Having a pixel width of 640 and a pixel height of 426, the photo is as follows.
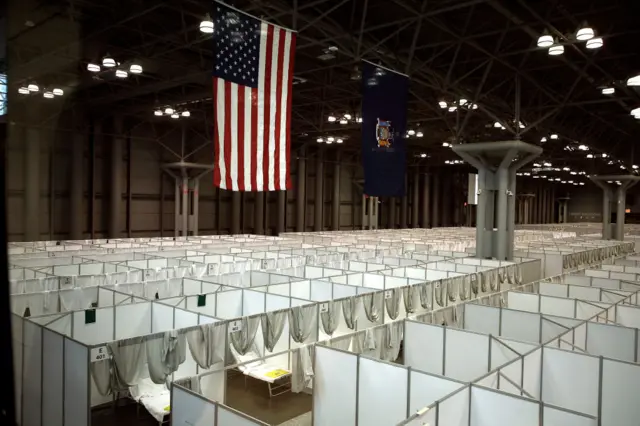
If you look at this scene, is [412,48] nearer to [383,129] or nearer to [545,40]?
[383,129]

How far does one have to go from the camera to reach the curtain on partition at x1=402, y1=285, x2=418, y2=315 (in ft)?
54.7

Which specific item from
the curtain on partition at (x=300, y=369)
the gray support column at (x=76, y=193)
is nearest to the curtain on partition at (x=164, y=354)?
the curtain on partition at (x=300, y=369)

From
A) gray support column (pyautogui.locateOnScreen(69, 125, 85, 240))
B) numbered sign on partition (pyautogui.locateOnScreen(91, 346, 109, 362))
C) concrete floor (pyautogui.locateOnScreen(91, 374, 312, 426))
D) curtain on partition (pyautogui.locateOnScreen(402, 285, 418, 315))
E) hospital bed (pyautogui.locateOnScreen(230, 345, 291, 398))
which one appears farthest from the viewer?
gray support column (pyautogui.locateOnScreen(69, 125, 85, 240))

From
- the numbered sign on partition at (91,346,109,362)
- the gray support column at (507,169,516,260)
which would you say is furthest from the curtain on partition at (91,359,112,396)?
the gray support column at (507,169,516,260)

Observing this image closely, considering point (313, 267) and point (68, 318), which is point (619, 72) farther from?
point (68, 318)

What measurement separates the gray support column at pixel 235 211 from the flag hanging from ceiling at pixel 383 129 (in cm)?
3156

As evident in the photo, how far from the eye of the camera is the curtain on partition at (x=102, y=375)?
934 centimetres

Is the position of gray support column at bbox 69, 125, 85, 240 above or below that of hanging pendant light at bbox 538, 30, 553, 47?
below

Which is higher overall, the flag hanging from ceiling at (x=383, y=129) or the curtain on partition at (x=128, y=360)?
the flag hanging from ceiling at (x=383, y=129)

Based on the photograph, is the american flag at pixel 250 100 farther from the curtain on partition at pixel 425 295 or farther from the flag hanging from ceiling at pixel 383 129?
the curtain on partition at pixel 425 295

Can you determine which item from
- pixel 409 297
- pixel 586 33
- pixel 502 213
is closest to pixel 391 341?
pixel 409 297

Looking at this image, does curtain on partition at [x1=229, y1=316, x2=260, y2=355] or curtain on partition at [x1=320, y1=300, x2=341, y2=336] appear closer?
curtain on partition at [x1=229, y1=316, x2=260, y2=355]

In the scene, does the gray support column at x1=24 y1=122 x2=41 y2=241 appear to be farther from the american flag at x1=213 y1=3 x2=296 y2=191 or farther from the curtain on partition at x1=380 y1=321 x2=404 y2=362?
the curtain on partition at x1=380 y1=321 x2=404 y2=362

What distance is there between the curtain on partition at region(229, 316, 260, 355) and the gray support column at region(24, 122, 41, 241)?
29.9 ft
